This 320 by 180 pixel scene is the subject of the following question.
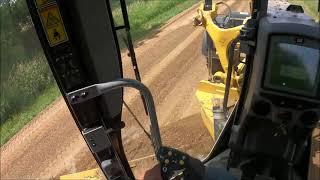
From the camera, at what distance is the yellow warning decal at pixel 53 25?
319 centimetres

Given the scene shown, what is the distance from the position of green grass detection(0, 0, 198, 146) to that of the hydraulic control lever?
4.69 ft

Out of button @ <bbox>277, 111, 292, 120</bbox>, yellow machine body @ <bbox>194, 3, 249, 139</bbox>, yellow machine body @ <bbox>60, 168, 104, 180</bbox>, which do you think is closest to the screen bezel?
button @ <bbox>277, 111, 292, 120</bbox>

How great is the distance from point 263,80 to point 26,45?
604 inches

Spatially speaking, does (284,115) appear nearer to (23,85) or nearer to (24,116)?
(24,116)

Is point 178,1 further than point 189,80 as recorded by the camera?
Yes

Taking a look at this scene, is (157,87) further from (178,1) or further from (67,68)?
(178,1)

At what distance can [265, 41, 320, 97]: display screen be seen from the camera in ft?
9.49

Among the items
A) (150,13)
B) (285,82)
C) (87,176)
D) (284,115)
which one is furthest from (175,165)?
(150,13)

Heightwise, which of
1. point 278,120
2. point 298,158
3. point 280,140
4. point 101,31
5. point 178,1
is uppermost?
point 101,31

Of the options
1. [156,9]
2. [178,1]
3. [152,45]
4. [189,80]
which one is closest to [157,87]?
[189,80]

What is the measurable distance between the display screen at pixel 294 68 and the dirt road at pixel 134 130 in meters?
2.92

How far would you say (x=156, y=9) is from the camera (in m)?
22.4

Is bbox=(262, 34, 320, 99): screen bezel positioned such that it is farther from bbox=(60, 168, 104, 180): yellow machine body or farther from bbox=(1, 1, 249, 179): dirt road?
bbox=(60, 168, 104, 180): yellow machine body

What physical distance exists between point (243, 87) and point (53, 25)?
1.55 m
